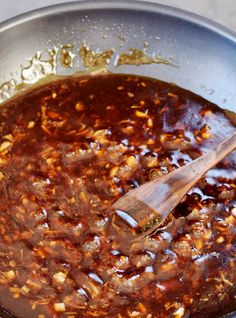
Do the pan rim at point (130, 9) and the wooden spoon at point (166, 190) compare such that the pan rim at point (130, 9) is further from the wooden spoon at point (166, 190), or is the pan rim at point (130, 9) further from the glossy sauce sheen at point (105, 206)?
the wooden spoon at point (166, 190)

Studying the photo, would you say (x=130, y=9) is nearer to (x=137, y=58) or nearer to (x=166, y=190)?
(x=137, y=58)

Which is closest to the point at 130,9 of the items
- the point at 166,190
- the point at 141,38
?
the point at 141,38

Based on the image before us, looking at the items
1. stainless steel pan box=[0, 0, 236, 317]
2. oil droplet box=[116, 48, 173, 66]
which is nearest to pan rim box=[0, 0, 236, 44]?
stainless steel pan box=[0, 0, 236, 317]

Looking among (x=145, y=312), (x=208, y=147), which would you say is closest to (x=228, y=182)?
(x=208, y=147)

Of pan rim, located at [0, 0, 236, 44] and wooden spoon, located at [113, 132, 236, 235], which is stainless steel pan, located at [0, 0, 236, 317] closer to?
pan rim, located at [0, 0, 236, 44]

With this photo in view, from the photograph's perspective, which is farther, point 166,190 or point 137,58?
point 137,58
